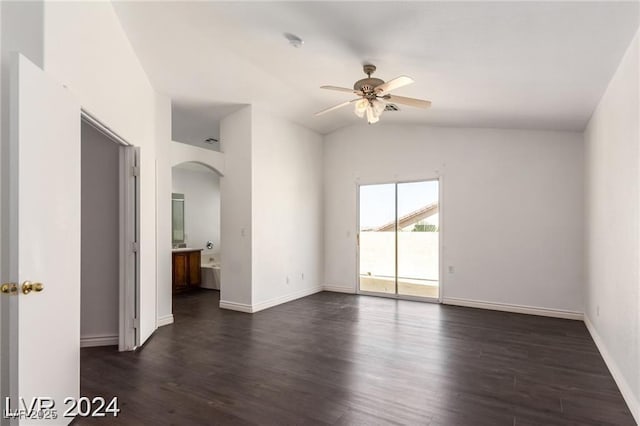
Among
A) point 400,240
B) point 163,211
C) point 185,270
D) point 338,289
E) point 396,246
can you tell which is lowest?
point 338,289

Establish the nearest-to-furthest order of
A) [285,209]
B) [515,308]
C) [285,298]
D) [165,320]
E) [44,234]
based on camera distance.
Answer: [44,234] → [165,320] → [515,308] → [285,298] → [285,209]

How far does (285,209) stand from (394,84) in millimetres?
3498

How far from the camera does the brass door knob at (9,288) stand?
1866mm

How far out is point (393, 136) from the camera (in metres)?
6.75

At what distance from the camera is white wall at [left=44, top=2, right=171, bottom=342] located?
242 centimetres

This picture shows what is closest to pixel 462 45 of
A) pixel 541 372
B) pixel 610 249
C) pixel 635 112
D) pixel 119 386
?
pixel 635 112

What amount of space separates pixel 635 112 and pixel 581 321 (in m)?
3.59

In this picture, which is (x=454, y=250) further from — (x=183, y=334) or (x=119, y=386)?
(x=119, y=386)

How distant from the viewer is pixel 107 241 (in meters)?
4.07

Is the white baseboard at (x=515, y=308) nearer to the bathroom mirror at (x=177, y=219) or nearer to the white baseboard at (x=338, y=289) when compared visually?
the white baseboard at (x=338, y=289)

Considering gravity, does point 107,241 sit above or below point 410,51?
below

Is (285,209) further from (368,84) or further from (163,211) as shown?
(368,84)

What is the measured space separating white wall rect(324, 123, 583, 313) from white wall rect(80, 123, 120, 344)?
4387mm

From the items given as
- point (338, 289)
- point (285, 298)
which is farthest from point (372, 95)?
point (338, 289)
